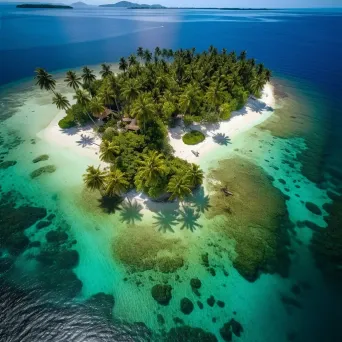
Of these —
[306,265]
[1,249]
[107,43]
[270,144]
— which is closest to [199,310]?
[306,265]

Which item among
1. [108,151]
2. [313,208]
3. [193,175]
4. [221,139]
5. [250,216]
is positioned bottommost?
[313,208]

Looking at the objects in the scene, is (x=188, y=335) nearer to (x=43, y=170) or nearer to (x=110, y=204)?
(x=110, y=204)

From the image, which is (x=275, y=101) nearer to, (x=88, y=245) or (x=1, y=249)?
(x=88, y=245)

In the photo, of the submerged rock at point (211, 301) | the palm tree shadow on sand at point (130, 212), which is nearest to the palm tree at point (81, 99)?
the palm tree shadow on sand at point (130, 212)

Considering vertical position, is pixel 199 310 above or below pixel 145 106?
below

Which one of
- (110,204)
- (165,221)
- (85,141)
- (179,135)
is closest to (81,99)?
(85,141)

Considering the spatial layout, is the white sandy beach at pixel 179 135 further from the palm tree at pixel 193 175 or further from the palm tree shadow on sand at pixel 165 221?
the palm tree shadow on sand at pixel 165 221
